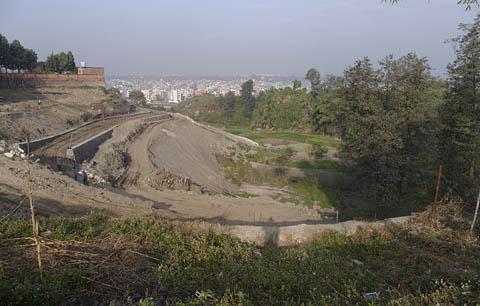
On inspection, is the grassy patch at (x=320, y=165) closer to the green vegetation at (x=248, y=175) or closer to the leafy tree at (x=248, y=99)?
the green vegetation at (x=248, y=175)

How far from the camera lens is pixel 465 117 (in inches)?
447

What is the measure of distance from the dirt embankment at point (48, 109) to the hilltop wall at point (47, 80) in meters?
1.65

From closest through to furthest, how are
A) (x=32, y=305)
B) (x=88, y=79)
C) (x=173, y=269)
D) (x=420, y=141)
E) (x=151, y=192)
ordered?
(x=32, y=305) < (x=173, y=269) < (x=420, y=141) < (x=151, y=192) < (x=88, y=79)

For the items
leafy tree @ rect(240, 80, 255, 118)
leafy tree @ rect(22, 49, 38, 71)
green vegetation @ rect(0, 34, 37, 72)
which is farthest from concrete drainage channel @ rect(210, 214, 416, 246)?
leafy tree @ rect(240, 80, 255, 118)

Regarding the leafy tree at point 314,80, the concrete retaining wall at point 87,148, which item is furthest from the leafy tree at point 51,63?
the leafy tree at point 314,80

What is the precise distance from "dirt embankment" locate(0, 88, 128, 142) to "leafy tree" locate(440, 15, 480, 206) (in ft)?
73.1

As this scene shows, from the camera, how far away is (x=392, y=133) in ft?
42.7

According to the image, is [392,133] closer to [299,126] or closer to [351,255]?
[351,255]

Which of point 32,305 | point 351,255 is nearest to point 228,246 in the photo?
point 351,255

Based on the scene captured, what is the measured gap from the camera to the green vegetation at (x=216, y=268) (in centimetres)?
397

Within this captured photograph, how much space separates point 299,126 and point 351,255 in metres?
55.2

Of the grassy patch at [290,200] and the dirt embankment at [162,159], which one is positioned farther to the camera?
the grassy patch at [290,200]

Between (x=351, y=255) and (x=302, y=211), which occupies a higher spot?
(x=351, y=255)

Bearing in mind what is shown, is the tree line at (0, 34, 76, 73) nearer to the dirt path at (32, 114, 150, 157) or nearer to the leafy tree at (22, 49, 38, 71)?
the leafy tree at (22, 49, 38, 71)
